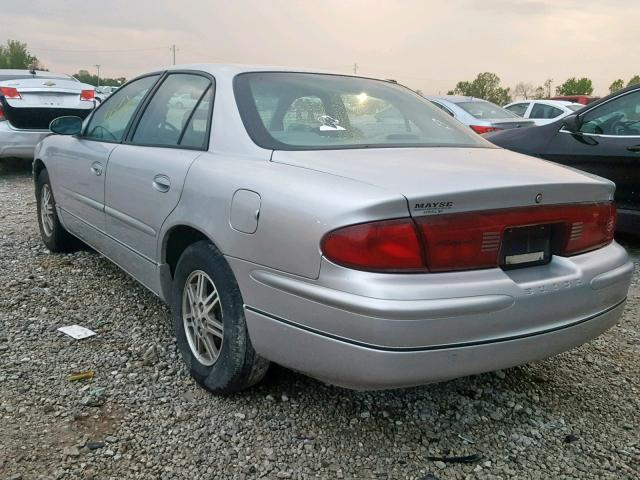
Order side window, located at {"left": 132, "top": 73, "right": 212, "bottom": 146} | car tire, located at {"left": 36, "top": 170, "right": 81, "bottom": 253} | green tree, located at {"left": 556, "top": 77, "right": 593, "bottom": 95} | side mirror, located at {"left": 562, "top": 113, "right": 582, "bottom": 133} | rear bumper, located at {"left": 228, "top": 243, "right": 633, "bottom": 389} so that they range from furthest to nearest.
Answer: green tree, located at {"left": 556, "top": 77, "right": 593, "bottom": 95}, side mirror, located at {"left": 562, "top": 113, "right": 582, "bottom": 133}, car tire, located at {"left": 36, "top": 170, "right": 81, "bottom": 253}, side window, located at {"left": 132, "top": 73, "right": 212, "bottom": 146}, rear bumper, located at {"left": 228, "top": 243, "right": 633, "bottom": 389}

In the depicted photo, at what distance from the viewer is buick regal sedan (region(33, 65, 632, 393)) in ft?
6.49

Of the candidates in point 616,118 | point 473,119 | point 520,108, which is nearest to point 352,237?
point 616,118

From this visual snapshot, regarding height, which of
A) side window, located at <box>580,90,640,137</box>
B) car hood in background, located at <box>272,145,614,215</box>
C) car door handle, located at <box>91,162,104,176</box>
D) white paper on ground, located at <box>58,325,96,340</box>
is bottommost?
white paper on ground, located at <box>58,325,96,340</box>

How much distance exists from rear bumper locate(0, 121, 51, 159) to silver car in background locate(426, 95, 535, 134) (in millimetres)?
5791

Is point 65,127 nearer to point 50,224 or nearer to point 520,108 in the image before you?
point 50,224

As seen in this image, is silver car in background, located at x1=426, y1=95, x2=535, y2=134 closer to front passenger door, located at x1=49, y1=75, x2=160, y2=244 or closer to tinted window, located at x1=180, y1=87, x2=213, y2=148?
front passenger door, located at x1=49, y1=75, x2=160, y2=244

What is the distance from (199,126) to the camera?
9.56 feet

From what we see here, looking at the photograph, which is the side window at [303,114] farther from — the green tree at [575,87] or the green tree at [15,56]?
the green tree at [15,56]

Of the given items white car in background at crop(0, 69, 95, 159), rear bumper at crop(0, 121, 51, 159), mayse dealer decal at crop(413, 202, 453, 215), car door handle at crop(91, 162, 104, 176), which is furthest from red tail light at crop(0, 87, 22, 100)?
mayse dealer decal at crop(413, 202, 453, 215)

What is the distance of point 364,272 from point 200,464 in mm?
980

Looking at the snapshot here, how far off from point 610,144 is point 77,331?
448cm

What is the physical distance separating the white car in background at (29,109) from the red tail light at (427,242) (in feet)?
24.6

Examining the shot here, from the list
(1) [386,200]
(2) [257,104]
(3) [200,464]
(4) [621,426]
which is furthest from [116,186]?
(4) [621,426]

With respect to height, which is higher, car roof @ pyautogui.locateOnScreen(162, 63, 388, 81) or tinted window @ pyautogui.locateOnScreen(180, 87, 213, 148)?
car roof @ pyautogui.locateOnScreen(162, 63, 388, 81)
